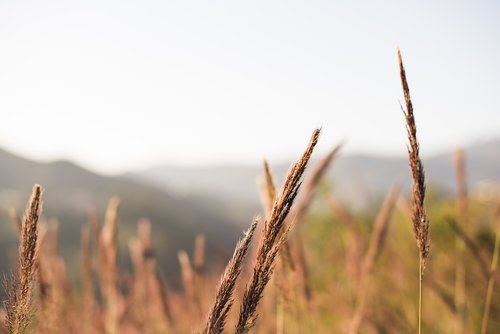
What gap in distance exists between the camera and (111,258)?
7.79 ft

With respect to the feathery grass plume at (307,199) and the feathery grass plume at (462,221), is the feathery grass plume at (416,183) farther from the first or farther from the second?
the feathery grass plume at (462,221)

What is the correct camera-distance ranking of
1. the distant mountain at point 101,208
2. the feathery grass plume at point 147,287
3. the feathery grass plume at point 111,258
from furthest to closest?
the distant mountain at point 101,208, the feathery grass plume at point 147,287, the feathery grass plume at point 111,258

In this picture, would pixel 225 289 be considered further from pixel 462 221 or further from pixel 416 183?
pixel 462 221

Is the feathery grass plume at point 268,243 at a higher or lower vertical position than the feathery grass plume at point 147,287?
higher

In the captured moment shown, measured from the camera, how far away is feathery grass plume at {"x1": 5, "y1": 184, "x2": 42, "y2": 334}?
3.65ft

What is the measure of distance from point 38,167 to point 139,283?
6461 cm

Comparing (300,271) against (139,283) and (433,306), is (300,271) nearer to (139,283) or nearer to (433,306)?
(139,283)

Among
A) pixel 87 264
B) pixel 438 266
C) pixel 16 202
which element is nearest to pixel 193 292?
pixel 87 264

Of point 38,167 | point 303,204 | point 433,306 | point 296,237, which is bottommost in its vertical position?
point 433,306

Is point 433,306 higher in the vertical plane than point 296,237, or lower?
lower

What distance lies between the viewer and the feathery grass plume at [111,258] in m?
2.36

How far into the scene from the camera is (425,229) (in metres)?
1.22

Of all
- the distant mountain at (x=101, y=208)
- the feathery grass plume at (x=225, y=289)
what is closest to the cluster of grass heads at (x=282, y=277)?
the feathery grass plume at (x=225, y=289)

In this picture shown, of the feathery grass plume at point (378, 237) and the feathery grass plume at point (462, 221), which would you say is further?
the feathery grass plume at point (462, 221)
